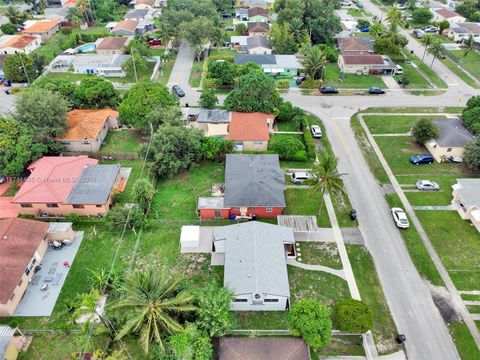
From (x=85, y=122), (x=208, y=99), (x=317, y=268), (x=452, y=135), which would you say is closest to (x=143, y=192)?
(x=85, y=122)

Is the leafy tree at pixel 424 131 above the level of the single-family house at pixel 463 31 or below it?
below

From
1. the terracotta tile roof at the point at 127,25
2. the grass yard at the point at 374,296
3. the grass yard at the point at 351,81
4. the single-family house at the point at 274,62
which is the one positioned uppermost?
the terracotta tile roof at the point at 127,25

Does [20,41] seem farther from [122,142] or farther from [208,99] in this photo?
→ [208,99]

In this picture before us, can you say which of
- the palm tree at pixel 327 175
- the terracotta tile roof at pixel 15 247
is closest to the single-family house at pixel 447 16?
the palm tree at pixel 327 175

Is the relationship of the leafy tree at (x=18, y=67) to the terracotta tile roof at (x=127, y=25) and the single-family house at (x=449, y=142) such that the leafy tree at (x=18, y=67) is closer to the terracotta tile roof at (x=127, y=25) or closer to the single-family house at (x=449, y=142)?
the terracotta tile roof at (x=127, y=25)

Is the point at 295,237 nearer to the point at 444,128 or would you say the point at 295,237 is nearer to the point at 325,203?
the point at 325,203

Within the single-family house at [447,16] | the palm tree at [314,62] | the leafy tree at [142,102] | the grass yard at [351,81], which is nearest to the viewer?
the leafy tree at [142,102]

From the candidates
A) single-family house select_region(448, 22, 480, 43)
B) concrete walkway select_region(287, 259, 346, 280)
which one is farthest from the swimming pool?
single-family house select_region(448, 22, 480, 43)

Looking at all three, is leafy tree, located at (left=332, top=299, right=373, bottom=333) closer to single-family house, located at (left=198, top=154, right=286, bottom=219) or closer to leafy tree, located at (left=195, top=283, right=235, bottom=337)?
leafy tree, located at (left=195, top=283, right=235, bottom=337)
